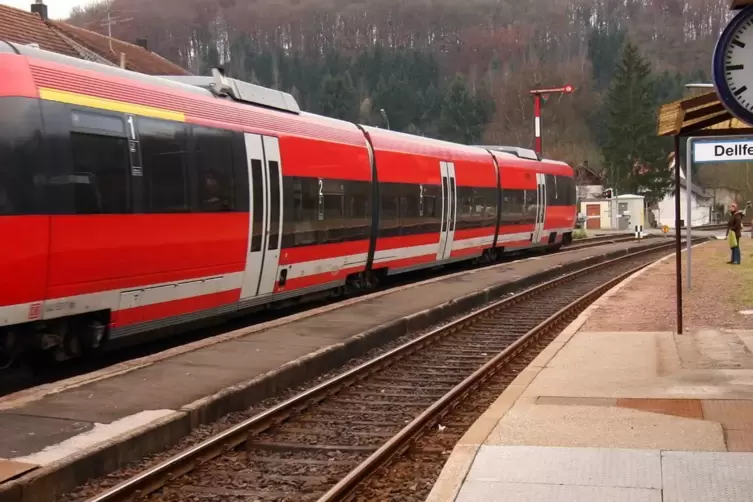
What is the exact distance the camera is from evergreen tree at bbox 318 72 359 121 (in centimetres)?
8700

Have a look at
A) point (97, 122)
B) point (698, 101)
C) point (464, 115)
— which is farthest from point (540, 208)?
point (464, 115)

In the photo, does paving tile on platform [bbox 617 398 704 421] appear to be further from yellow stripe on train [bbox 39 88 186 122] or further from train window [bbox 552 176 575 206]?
train window [bbox 552 176 575 206]

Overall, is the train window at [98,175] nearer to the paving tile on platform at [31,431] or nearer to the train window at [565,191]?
the paving tile on platform at [31,431]

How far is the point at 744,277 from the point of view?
820 inches

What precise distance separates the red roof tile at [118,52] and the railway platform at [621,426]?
24874 millimetres

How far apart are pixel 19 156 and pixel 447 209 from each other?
15038mm

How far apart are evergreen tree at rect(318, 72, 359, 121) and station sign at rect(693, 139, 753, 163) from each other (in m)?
74.3

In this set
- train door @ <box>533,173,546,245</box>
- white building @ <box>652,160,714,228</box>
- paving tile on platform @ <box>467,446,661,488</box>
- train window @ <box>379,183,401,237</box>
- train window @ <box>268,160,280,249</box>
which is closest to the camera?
paving tile on platform @ <box>467,446,661,488</box>

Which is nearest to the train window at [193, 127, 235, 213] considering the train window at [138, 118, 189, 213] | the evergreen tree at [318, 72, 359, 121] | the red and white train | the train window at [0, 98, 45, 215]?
the red and white train

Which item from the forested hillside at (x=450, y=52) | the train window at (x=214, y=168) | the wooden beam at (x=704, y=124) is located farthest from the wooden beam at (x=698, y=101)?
the forested hillside at (x=450, y=52)

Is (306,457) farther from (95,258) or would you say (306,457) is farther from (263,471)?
(95,258)

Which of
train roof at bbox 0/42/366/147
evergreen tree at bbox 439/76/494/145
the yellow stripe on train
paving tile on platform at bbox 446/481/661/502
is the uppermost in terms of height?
evergreen tree at bbox 439/76/494/145

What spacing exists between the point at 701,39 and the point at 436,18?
32872 millimetres

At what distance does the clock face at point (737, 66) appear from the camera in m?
5.74
